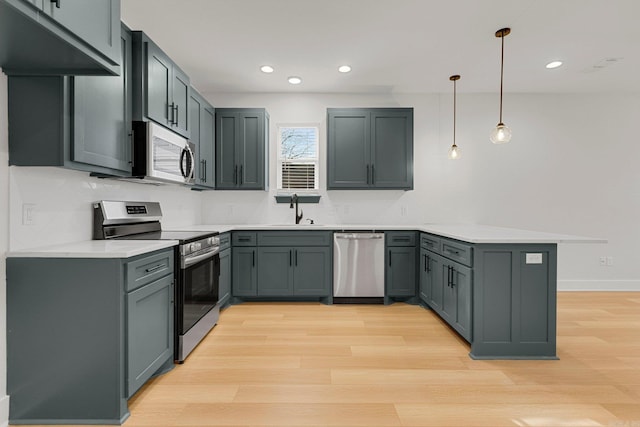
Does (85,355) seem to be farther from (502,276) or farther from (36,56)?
(502,276)

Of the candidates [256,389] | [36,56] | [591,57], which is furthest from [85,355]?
[591,57]

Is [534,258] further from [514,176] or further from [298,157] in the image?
[298,157]

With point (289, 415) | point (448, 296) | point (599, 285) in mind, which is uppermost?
point (448, 296)

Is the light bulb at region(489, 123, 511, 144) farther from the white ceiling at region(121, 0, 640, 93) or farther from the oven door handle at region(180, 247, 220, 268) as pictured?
the oven door handle at region(180, 247, 220, 268)

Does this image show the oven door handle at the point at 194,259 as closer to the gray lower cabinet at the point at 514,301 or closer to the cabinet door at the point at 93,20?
the cabinet door at the point at 93,20

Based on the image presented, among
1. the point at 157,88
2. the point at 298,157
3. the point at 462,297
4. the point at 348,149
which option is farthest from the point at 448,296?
the point at 157,88

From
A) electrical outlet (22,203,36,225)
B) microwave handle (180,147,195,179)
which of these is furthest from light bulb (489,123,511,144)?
electrical outlet (22,203,36,225)

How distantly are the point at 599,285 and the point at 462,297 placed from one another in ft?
10.8

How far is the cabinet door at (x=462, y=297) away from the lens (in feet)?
9.01

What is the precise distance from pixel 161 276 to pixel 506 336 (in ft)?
8.52

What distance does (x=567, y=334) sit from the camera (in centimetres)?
317

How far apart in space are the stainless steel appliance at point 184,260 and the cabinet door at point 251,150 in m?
1.27

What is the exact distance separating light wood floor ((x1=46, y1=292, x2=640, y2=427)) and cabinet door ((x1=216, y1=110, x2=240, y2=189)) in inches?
71.7

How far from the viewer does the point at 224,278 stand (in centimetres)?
384
